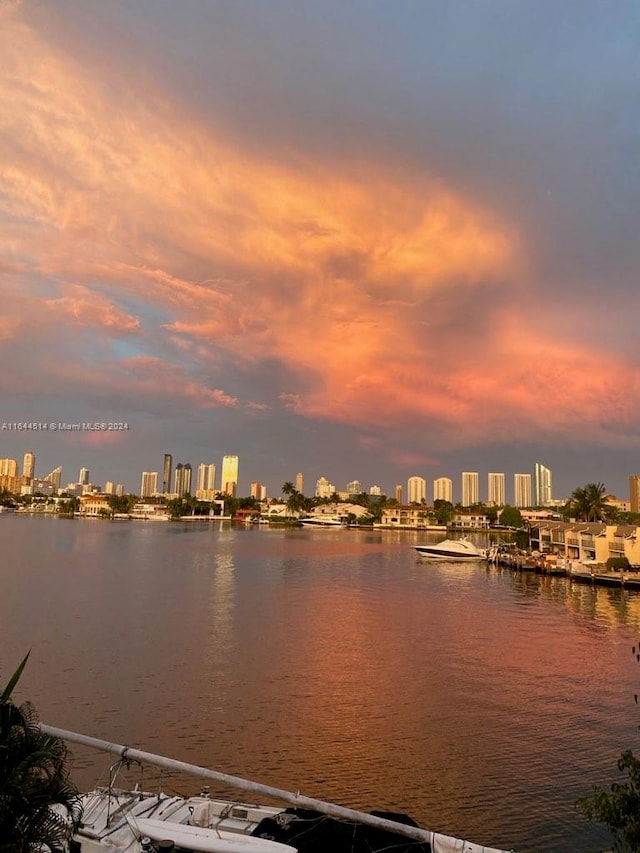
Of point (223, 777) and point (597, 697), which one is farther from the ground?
point (223, 777)

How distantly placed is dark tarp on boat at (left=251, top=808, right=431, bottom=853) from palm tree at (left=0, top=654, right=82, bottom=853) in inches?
181

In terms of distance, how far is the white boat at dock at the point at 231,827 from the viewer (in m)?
9.30

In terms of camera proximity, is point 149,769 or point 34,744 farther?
point 149,769

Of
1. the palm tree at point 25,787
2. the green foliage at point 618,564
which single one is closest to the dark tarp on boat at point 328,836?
the palm tree at point 25,787

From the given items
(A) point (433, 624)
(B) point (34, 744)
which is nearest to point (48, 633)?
(A) point (433, 624)

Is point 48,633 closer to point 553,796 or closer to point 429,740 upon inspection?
point 429,740

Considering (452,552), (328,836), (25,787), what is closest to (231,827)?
(328,836)

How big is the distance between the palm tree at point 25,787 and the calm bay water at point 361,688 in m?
11.2

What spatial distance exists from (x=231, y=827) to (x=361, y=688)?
1697cm

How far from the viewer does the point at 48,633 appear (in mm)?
36344

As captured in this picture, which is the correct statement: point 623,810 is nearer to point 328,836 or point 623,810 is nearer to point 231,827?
point 328,836

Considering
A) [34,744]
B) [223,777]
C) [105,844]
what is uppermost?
[34,744]

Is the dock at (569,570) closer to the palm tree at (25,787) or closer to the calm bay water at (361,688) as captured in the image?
the calm bay water at (361,688)

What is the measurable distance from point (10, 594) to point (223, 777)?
46834 mm
